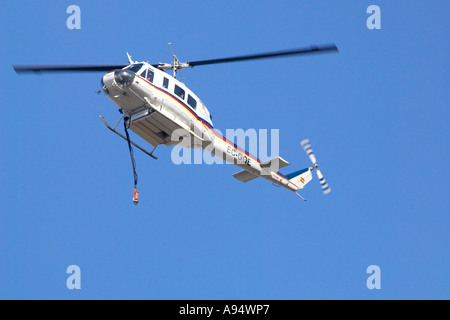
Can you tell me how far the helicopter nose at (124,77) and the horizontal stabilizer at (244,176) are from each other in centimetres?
865

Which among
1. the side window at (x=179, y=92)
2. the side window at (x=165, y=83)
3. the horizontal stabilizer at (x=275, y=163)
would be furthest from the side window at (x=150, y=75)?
the horizontal stabilizer at (x=275, y=163)

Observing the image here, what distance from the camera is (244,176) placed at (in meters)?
33.1

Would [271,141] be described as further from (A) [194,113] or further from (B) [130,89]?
(B) [130,89]

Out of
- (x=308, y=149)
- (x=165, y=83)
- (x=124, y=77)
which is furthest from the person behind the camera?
(x=308, y=149)

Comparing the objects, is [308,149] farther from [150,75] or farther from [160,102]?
[150,75]

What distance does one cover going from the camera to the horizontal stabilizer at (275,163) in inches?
1250

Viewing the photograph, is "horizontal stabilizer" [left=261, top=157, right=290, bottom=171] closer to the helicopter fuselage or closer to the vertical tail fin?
the vertical tail fin

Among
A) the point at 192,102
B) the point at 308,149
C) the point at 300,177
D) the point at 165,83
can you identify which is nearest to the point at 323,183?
the point at 300,177

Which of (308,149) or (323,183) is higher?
(308,149)

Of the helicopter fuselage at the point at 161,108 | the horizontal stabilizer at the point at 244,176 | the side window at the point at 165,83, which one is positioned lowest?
the horizontal stabilizer at the point at 244,176

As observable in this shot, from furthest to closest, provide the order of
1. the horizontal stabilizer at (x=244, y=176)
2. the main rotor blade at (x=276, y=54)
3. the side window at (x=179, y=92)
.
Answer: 1. the horizontal stabilizer at (x=244, y=176)
2. the side window at (x=179, y=92)
3. the main rotor blade at (x=276, y=54)

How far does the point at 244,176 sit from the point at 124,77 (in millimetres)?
9185

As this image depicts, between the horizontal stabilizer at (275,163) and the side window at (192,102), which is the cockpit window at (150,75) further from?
the horizontal stabilizer at (275,163)

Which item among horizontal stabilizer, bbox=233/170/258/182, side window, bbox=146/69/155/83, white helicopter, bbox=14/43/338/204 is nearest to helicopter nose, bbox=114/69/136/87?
white helicopter, bbox=14/43/338/204
